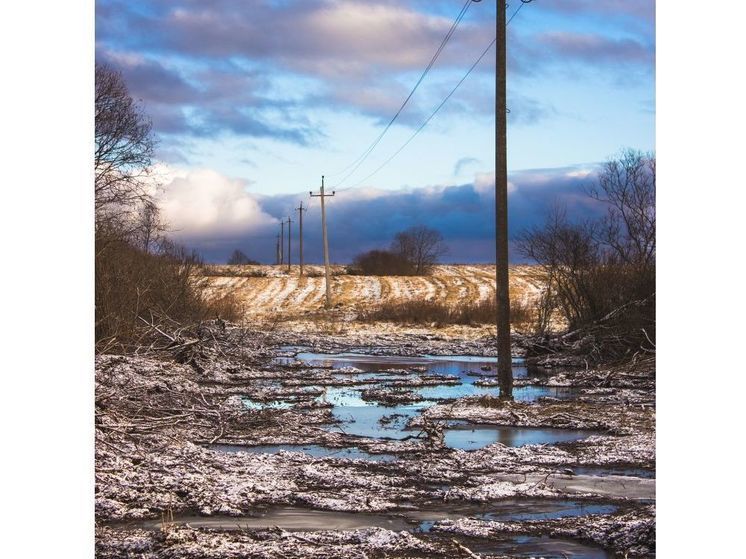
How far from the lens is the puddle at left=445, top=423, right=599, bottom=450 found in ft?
35.3

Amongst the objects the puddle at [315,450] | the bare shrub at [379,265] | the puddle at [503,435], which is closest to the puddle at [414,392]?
the puddle at [503,435]

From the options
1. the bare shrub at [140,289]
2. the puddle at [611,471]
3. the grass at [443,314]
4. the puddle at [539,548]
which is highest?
the bare shrub at [140,289]

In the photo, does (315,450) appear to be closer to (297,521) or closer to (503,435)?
(503,435)

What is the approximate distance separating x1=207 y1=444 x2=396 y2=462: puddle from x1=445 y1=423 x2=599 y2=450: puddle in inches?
48.6

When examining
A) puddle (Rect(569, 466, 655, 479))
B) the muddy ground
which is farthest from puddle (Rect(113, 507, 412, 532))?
puddle (Rect(569, 466, 655, 479))

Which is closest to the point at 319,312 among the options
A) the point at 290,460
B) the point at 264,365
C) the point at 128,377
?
the point at 264,365

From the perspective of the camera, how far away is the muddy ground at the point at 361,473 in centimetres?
620

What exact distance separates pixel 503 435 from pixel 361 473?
3352 millimetres

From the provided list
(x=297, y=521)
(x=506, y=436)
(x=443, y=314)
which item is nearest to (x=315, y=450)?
(x=506, y=436)

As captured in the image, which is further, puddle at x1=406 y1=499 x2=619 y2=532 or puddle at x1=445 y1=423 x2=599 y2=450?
puddle at x1=445 y1=423 x2=599 y2=450

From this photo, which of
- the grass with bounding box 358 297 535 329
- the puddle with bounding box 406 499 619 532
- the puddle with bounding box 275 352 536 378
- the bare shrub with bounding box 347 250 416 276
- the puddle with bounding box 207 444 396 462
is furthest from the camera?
the bare shrub with bounding box 347 250 416 276

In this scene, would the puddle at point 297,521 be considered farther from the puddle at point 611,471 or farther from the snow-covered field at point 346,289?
the snow-covered field at point 346,289

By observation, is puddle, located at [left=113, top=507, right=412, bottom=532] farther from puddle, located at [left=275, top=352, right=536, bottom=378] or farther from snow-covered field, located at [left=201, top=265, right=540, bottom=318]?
snow-covered field, located at [left=201, top=265, right=540, bottom=318]

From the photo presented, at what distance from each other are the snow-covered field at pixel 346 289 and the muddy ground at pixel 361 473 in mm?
31549
